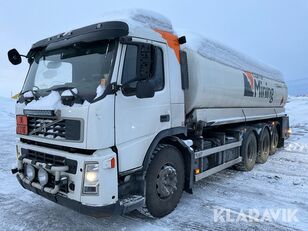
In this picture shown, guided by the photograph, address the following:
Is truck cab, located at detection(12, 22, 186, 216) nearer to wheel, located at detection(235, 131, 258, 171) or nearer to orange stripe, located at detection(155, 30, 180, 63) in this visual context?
orange stripe, located at detection(155, 30, 180, 63)

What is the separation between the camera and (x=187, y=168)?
4.93 metres

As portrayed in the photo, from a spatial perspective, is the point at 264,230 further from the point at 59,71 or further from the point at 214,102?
the point at 59,71

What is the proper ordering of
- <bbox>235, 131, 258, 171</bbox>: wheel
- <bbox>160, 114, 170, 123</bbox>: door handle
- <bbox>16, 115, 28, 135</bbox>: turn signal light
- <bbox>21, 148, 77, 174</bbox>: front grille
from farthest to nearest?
<bbox>235, 131, 258, 171</bbox>: wheel
<bbox>160, 114, 170, 123</bbox>: door handle
<bbox>16, 115, 28, 135</bbox>: turn signal light
<bbox>21, 148, 77, 174</bbox>: front grille

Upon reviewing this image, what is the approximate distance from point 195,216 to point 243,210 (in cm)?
88

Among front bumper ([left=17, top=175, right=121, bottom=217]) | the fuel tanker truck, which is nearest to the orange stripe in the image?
the fuel tanker truck

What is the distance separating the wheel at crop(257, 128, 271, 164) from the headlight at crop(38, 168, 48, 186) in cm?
645

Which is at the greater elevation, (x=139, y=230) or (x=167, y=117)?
(x=167, y=117)

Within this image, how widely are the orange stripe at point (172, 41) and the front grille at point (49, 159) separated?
2.29 meters

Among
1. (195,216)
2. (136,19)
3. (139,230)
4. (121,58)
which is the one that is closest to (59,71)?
(121,58)

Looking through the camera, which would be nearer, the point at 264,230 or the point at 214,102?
the point at 264,230

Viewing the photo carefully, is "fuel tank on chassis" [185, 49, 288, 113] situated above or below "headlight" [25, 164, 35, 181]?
above

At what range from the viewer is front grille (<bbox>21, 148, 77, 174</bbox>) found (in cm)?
353

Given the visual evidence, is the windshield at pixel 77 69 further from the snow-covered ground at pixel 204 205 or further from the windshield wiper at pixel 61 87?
the snow-covered ground at pixel 204 205

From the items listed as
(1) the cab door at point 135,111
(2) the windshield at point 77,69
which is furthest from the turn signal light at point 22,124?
(1) the cab door at point 135,111
